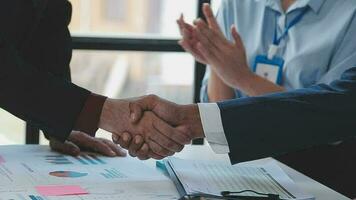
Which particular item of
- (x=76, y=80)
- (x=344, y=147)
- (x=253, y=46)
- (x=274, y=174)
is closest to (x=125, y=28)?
(x=76, y=80)

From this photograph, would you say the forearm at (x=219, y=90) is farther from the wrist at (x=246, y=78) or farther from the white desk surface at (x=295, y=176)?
the white desk surface at (x=295, y=176)

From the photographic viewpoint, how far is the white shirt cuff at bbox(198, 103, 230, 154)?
1.62 m

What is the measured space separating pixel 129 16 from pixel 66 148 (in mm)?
1555

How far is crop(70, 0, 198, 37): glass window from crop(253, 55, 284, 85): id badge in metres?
0.91

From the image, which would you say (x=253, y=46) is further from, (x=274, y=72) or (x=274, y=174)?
(x=274, y=174)

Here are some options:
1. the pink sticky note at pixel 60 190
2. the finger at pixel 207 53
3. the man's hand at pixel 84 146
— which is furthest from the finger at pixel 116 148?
the finger at pixel 207 53

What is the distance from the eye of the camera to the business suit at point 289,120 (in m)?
1.61

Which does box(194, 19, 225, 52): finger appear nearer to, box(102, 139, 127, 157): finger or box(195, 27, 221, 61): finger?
box(195, 27, 221, 61): finger

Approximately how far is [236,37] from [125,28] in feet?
3.53

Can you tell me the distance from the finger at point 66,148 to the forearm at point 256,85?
2.42ft

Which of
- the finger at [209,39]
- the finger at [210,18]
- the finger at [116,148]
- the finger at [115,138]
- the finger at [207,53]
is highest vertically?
the finger at [210,18]

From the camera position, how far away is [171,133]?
1741mm

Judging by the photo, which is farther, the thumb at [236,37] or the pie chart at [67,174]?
the thumb at [236,37]

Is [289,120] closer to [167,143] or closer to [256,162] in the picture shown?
[256,162]
